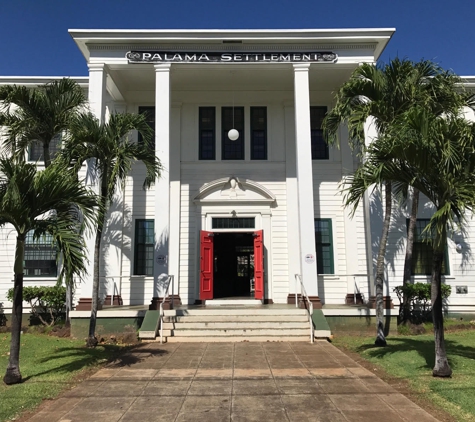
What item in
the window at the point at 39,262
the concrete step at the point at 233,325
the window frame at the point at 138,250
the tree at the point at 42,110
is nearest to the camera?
the tree at the point at 42,110

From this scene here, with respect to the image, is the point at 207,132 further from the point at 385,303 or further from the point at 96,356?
the point at 96,356

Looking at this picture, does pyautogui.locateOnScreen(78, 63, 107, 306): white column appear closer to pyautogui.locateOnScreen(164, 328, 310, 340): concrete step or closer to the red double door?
pyautogui.locateOnScreen(164, 328, 310, 340): concrete step

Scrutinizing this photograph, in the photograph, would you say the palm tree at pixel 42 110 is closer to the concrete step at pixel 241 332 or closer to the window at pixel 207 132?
the window at pixel 207 132

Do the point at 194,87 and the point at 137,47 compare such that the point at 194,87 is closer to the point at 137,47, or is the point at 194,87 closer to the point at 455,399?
the point at 137,47

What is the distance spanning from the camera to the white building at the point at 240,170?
45.3 feet

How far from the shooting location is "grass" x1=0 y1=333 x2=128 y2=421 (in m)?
6.46

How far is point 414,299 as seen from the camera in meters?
13.7

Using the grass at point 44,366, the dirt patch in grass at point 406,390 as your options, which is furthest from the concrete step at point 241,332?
the dirt patch in grass at point 406,390

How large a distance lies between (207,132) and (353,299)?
Answer: 25.7ft

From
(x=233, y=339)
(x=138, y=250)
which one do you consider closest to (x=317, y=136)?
(x=138, y=250)

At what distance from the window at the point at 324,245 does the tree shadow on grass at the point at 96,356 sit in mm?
6978

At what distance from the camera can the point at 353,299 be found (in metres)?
14.8

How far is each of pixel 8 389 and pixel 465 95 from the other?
1203 centimetres

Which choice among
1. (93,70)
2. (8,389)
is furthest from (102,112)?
(8,389)
